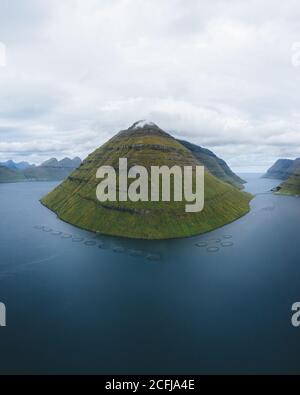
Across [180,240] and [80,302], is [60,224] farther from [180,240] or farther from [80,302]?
[80,302]

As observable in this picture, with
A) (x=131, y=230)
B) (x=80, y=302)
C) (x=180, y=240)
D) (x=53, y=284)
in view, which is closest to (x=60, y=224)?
(x=131, y=230)

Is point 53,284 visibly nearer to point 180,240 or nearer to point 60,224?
point 180,240

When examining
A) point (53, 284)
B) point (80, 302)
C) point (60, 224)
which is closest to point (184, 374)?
point (80, 302)

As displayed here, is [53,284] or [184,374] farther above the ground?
[53,284]
